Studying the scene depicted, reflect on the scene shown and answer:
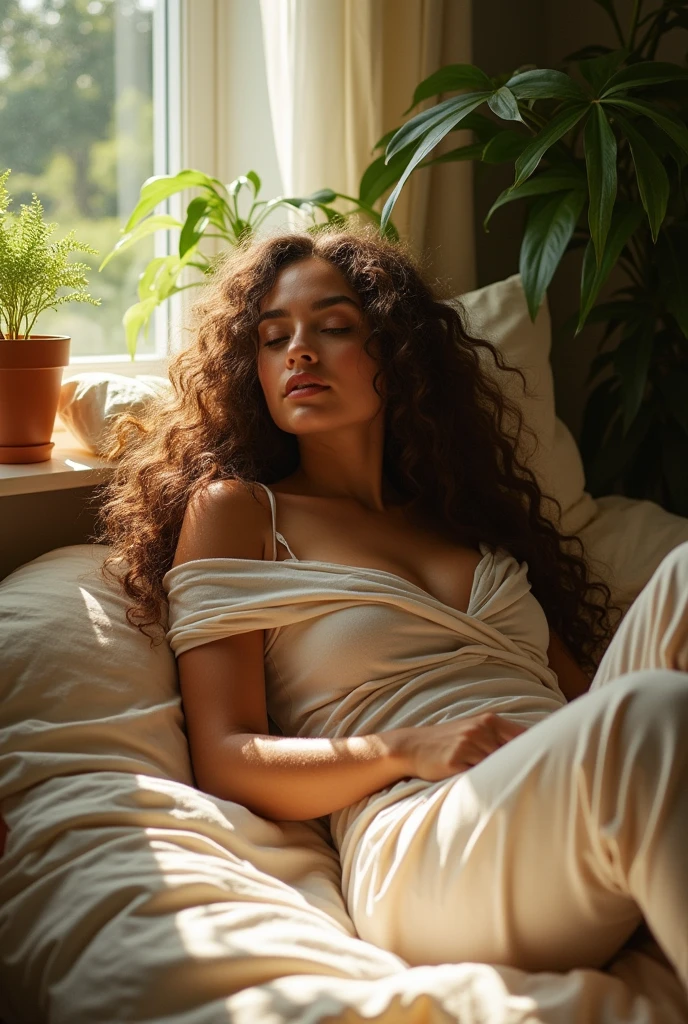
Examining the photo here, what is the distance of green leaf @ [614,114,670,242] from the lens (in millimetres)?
1490

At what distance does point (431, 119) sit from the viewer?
62.9 inches

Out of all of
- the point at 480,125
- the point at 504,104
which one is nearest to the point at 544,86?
the point at 504,104

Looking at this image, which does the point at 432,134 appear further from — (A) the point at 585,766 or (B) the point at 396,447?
(A) the point at 585,766

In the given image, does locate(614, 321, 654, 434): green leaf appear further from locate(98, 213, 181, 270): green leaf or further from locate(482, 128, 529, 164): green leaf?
locate(98, 213, 181, 270): green leaf

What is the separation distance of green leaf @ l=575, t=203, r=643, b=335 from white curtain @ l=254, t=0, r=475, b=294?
0.53 m

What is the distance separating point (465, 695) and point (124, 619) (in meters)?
0.44

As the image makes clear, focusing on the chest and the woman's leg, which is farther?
the chest

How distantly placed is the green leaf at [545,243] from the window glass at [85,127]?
2.79 ft

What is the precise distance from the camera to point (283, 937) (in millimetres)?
950

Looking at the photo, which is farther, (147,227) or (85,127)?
(85,127)

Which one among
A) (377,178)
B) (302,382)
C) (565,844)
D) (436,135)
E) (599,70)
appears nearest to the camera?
(565,844)

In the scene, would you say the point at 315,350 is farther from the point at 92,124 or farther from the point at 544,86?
the point at 92,124

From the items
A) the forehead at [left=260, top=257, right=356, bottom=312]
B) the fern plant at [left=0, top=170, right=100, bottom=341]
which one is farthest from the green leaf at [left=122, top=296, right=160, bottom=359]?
the forehead at [left=260, top=257, right=356, bottom=312]

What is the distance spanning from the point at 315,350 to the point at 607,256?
0.54m
